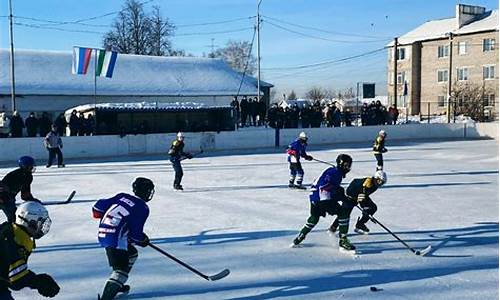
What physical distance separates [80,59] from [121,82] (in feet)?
24.0

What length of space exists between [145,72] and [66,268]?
26257 mm

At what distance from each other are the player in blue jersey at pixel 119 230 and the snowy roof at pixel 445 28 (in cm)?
4475

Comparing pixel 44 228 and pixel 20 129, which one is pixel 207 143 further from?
pixel 44 228

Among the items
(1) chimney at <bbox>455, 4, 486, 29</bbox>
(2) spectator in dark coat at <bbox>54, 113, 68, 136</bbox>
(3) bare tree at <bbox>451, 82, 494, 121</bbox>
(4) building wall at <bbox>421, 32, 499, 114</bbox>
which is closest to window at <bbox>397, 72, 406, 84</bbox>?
(4) building wall at <bbox>421, 32, 499, 114</bbox>

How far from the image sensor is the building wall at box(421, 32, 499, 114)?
4525 cm

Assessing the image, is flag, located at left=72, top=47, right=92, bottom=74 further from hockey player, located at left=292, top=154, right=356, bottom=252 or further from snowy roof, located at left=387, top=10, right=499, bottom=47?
snowy roof, located at left=387, top=10, right=499, bottom=47

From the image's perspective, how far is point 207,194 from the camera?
36.9ft

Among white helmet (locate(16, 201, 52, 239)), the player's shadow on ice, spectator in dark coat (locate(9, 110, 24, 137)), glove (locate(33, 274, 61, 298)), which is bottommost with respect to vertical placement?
the player's shadow on ice

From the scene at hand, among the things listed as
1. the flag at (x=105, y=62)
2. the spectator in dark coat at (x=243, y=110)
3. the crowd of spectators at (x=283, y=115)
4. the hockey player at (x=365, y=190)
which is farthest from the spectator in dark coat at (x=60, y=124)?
the hockey player at (x=365, y=190)

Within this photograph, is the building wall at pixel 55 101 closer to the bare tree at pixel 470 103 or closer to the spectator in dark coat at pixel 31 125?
the spectator in dark coat at pixel 31 125

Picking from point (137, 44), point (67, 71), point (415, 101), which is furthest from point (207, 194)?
point (415, 101)

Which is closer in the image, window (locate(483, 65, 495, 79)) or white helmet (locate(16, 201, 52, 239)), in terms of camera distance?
white helmet (locate(16, 201, 52, 239))

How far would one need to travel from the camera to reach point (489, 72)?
45.3 m

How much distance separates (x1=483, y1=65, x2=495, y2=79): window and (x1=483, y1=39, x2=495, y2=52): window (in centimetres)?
142
